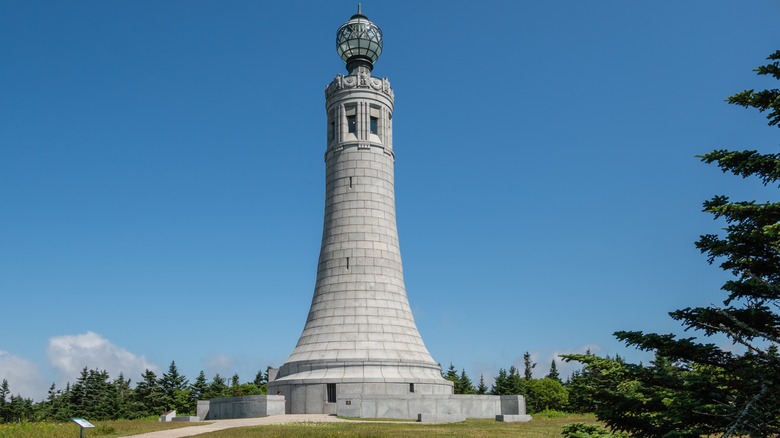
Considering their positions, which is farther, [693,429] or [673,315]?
[673,315]

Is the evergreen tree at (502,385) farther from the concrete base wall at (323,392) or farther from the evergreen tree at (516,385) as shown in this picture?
the concrete base wall at (323,392)

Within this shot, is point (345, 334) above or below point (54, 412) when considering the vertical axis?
above

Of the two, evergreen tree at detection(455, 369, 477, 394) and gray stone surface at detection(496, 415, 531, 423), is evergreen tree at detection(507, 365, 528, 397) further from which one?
gray stone surface at detection(496, 415, 531, 423)

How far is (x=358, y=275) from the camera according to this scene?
45.1 metres

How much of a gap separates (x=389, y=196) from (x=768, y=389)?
127 feet

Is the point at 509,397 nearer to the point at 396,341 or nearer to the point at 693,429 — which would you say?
the point at 396,341

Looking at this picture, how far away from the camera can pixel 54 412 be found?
64.7 m

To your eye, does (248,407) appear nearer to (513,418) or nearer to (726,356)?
(513,418)

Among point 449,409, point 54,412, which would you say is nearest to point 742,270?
point 449,409

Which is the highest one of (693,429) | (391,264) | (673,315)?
(391,264)

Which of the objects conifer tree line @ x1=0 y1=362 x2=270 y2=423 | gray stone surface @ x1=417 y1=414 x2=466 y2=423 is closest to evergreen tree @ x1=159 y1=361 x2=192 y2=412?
conifer tree line @ x1=0 y1=362 x2=270 y2=423

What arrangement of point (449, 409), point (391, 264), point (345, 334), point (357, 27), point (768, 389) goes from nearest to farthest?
Answer: point (768, 389), point (449, 409), point (345, 334), point (391, 264), point (357, 27)

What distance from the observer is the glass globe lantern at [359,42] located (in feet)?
169

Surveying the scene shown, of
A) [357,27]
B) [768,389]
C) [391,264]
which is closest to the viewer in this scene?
[768,389]
